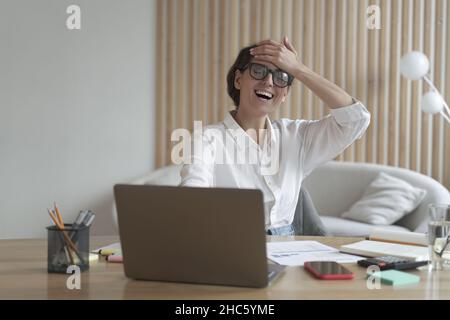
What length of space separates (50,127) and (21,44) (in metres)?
0.69

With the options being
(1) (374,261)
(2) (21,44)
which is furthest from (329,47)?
(1) (374,261)

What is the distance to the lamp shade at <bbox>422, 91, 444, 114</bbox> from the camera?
14.5 feet

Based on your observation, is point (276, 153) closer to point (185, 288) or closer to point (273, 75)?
point (273, 75)

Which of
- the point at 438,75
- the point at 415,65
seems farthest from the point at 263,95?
the point at 438,75

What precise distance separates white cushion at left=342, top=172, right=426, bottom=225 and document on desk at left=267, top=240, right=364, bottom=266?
2.35 m

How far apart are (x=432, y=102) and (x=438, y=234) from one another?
3.08 meters

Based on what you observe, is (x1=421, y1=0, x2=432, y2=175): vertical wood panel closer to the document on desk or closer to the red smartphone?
the document on desk

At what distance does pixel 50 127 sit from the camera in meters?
4.80

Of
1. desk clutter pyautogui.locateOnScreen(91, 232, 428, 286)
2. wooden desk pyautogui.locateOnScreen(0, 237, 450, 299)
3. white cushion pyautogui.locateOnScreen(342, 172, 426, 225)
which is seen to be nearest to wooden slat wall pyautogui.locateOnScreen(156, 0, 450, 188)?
white cushion pyautogui.locateOnScreen(342, 172, 426, 225)

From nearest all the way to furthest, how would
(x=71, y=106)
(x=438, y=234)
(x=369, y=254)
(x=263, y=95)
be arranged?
(x=438, y=234)
(x=369, y=254)
(x=263, y=95)
(x=71, y=106)

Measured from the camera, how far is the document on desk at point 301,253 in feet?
5.32

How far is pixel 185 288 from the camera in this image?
132 centimetres

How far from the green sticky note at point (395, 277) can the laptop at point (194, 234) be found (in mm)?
269

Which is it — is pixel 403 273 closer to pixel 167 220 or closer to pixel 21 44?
pixel 167 220
